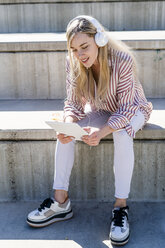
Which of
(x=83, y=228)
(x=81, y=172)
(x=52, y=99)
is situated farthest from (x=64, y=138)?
(x=52, y=99)

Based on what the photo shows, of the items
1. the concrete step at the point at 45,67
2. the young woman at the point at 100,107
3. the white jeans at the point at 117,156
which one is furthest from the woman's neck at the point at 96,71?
the concrete step at the point at 45,67

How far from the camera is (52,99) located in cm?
289

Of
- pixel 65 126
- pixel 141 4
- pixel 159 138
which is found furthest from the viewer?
pixel 141 4

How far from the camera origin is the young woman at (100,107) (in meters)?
1.82

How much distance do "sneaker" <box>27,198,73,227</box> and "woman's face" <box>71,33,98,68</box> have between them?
812mm

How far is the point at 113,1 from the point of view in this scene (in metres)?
3.77

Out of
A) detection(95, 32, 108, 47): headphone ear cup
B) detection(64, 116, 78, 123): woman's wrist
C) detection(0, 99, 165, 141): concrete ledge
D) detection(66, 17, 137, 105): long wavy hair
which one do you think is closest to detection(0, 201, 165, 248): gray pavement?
detection(0, 99, 165, 141): concrete ledge

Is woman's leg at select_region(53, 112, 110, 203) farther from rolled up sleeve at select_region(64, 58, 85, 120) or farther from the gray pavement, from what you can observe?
the gray pavement

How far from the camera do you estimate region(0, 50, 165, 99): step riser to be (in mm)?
2795

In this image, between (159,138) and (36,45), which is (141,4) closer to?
(36,45)

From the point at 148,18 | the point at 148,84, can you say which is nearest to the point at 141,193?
the point at 148,84

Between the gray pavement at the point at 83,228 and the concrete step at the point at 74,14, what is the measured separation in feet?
7.46

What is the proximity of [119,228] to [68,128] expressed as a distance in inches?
23.1

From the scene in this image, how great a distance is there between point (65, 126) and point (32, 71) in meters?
1.22
